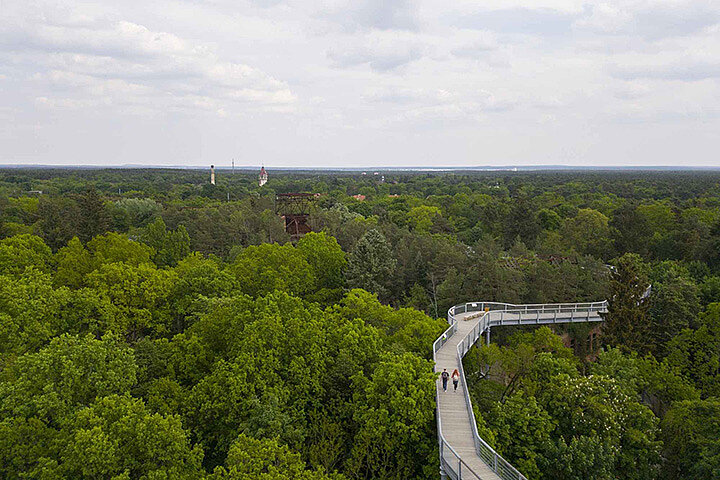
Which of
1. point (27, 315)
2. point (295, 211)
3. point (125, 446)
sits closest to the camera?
point (125, 446)

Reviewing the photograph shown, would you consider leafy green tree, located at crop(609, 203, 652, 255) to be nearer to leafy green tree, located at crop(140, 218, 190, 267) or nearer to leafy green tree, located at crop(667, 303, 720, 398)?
leafy green tree, located at crop(667, 303, 720, 398)

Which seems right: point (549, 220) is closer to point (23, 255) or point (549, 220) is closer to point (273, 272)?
point (273, 272)

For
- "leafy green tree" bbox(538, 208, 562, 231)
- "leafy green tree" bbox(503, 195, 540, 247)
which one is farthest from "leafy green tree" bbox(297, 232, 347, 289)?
"leafy green tree" bbox(538, 208, 562, 231)

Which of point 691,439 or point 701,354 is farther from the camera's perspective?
point 701,354

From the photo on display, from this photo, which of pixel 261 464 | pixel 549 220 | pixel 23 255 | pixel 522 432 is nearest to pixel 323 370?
pixel 261 464

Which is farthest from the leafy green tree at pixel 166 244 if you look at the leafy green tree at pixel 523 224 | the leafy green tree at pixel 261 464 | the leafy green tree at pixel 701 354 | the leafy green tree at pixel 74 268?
the leafy green tree at pixel 523 224

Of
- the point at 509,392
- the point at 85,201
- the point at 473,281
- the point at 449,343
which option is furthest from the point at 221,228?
the point at 509,392

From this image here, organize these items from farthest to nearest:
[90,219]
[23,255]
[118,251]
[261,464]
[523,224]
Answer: [523,224] < [90,219] < [118,251] < [23,255] < [261,464]
